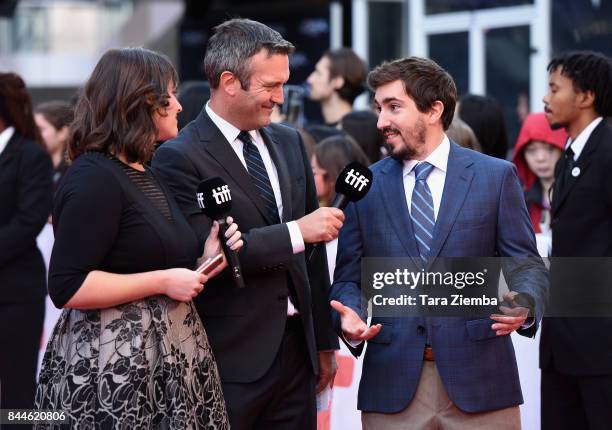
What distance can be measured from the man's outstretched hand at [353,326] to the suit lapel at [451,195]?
15.3 inches

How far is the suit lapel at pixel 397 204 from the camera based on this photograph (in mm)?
4266

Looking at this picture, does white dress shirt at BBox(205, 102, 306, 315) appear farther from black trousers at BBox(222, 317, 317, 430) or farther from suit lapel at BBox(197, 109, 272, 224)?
black trousers at BBox(222, 317, 317, 430)

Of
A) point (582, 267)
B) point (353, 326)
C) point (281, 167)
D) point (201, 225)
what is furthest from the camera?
point (582, 267)

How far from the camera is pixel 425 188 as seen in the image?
14.3ft

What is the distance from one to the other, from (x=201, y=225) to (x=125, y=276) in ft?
1.98

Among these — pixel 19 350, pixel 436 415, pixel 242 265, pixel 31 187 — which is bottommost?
pixel 19 350

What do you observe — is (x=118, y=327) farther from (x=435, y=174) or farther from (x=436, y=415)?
(x=435, y=174)

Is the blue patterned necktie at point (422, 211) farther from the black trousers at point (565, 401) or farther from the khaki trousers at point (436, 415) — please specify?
the black trousers at point (565, 401)

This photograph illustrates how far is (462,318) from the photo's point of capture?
4.23m

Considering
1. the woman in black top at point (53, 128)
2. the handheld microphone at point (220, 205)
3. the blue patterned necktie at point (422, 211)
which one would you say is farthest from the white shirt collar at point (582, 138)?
the woman in black top at point (53, 128)

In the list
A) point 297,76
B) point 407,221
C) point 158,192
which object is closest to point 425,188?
point 407,221

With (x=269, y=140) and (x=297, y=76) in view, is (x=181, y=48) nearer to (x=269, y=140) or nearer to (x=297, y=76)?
(x=297, y=76)

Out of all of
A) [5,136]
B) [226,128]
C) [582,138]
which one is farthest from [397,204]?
[5,136]

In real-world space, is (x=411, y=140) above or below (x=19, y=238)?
above
